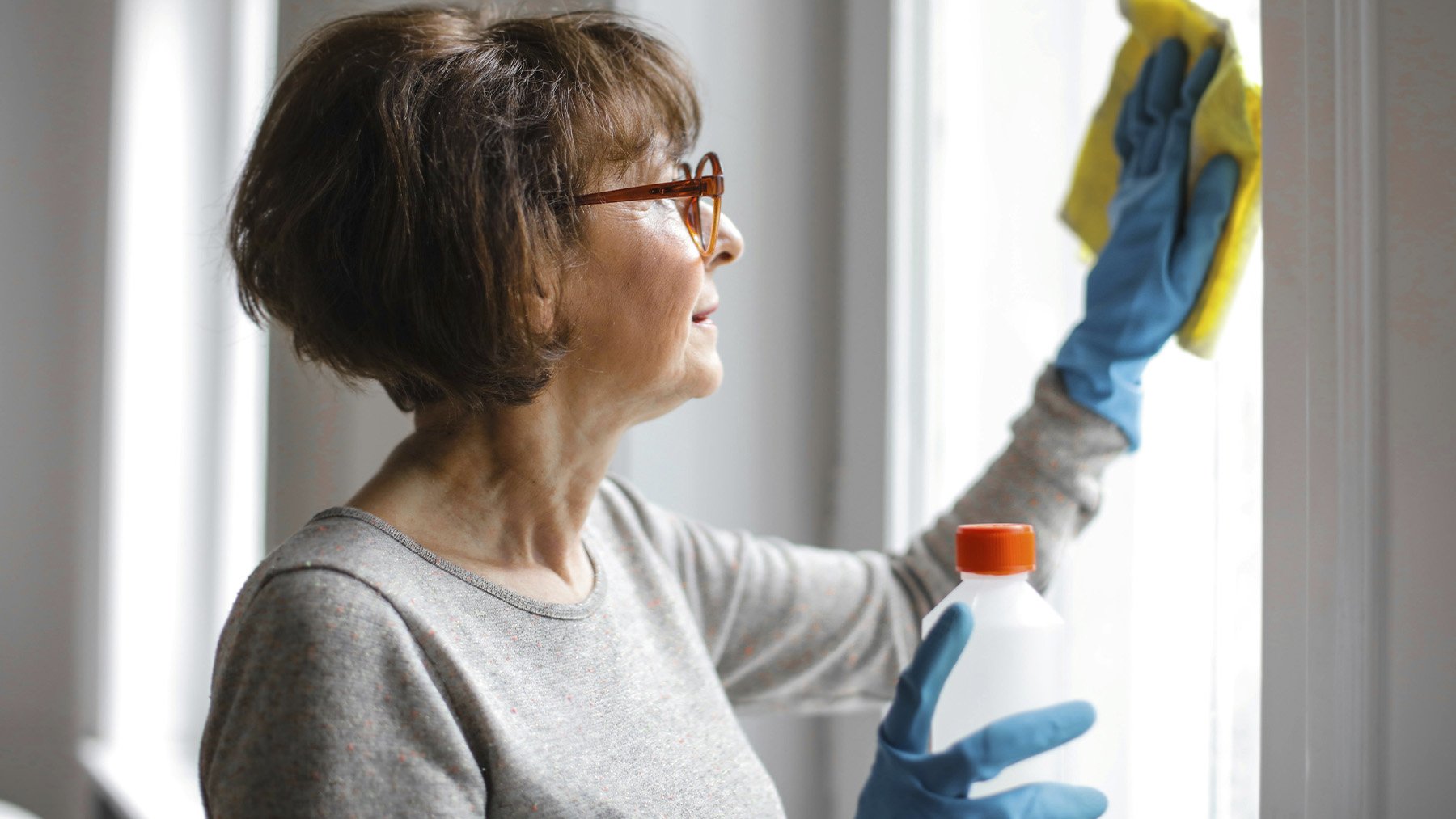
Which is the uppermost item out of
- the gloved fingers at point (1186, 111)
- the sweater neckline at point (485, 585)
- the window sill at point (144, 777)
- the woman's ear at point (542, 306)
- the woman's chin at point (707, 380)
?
the gloved fingers at point (1186, 111)

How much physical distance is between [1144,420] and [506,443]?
57 centimetres

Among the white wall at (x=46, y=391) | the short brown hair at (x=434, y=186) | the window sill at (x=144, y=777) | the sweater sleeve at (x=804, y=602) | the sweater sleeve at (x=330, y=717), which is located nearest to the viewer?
the sweater sleeve at (x=330, y=717)

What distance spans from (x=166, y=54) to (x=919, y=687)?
176 centimetres

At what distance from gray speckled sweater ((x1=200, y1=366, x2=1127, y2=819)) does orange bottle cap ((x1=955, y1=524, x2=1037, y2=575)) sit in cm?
26

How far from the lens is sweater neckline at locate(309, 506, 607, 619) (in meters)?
0.72

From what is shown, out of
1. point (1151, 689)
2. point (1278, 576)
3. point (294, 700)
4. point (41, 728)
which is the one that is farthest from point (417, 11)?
point (41, 728)

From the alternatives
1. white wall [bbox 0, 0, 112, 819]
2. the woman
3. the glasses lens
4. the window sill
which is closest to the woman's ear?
the woman

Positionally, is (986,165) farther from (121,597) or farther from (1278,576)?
(121,597)

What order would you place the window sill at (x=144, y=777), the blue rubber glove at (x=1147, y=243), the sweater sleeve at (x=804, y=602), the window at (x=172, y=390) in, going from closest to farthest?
the blue rubber glove at (x=1147, y=243) → the sweater sleeve at (x=804, y=602) → the window sill at (x=144, y=777) → the window at (x=172, y=390)

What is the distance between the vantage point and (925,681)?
25.7 inches

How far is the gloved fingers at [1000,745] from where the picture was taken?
2.11 feet

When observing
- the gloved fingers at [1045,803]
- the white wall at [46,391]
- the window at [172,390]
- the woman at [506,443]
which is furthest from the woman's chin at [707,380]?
the white wall at [46,391]

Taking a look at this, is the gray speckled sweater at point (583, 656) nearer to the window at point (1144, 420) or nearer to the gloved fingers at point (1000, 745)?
the window at point (1144, 420)

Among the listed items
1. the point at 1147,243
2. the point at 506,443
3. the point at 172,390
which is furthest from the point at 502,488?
the point at 172,390
